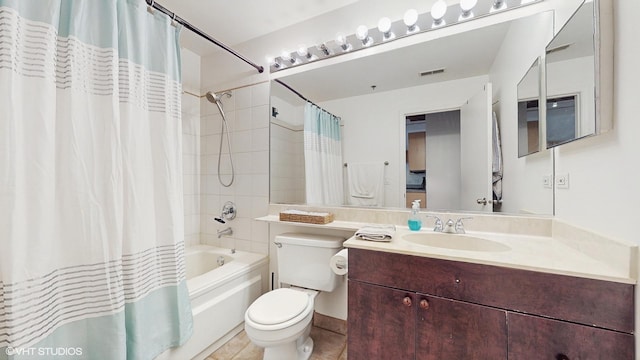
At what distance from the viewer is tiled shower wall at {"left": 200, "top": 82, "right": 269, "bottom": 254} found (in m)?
2.08

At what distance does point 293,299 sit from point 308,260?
0.92ft

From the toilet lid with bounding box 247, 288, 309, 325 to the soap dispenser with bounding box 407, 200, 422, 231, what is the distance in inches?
31.0

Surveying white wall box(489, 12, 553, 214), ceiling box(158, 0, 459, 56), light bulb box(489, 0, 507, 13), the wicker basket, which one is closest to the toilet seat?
the wicker basket

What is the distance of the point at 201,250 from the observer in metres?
2.19

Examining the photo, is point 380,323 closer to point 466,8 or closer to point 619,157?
point 619,157

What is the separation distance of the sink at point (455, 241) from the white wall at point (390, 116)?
→ 32cm

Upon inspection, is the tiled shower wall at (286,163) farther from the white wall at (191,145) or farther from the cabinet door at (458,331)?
the cabinet door at (458,331)

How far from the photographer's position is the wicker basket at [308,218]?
1628 mm

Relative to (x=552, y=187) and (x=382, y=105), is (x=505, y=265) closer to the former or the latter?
(x=552, y=187)

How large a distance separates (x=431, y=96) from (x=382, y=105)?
0.32 m

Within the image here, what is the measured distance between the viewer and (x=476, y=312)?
3.04 feet

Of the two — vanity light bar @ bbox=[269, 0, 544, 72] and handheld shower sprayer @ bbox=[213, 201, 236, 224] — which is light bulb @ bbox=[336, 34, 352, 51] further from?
handheld shower sprayer @ bbox=[213, 201, 236, 224]

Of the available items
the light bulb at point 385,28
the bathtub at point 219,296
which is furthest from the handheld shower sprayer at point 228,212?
the light bulb at point 385,28

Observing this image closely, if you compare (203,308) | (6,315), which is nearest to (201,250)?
(203,308)
